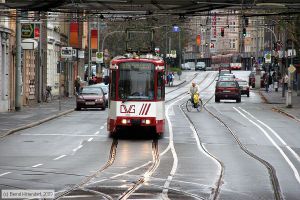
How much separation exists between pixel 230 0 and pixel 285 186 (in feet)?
35.1

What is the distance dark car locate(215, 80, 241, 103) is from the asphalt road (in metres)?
25.2

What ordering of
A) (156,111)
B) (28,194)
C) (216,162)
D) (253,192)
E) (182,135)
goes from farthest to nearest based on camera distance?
(182,135) < (156,111) < (216,162) < (253,192) < (28,194)

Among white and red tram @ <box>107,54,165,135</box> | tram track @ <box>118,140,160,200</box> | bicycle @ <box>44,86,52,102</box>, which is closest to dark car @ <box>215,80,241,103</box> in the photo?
bicycle @ <box>44,86,52,102</box>

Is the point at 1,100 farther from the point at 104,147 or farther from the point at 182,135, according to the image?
the point at 104,147

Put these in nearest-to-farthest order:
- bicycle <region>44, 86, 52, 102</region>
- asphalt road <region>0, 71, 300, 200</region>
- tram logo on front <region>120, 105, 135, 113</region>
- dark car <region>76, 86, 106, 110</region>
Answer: asphalt road <region>0, 71, 300, 200</region>
tram logo on front <region>120, 105, 135, 113</region>
dark car <region>76, 86, 106, 110</region>
bicycle <region>44, 86, 52, 102</region>

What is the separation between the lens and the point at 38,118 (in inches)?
1699

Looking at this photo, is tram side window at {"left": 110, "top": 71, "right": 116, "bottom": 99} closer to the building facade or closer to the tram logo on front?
the tram logo on front

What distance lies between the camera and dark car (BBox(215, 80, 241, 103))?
67.4 metres

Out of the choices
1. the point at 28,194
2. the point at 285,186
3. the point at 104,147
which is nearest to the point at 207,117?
the point at 104,147

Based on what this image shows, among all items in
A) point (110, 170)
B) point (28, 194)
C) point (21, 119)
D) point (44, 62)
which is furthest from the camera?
point (44, 62)

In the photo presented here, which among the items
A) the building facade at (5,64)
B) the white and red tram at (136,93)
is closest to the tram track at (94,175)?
the white and red tram at (136,93)

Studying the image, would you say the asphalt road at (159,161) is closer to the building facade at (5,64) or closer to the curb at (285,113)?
the curb at (285,113)

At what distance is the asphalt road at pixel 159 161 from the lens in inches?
690

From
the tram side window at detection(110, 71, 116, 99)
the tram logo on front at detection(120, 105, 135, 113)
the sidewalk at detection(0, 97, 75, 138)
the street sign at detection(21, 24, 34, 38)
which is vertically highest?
the street sign at detection(21, 24, 34, 38)
